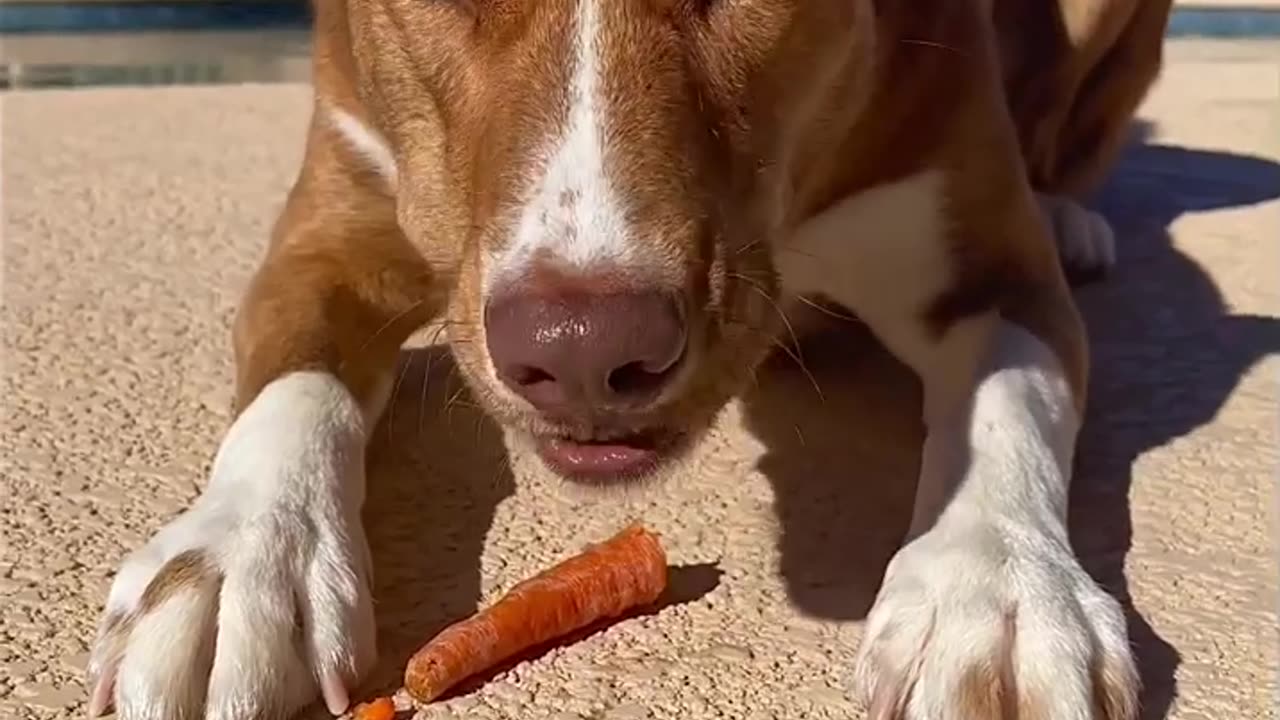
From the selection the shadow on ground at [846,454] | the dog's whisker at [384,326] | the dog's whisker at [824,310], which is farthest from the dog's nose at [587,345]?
the dog's whisker at [824,310]

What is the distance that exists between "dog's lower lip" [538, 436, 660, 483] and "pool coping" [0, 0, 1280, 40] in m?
4.36

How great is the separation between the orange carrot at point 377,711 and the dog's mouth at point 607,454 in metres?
0.26

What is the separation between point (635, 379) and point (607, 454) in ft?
0.53

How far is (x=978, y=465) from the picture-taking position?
1.73 metres

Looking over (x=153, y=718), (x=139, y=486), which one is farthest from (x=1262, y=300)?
(x=153, y=718)

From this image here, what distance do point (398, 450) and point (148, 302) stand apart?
79 cm

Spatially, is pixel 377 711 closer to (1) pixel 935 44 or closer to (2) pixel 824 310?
(2) pixel 824 310

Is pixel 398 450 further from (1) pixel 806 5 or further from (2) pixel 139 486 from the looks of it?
(1) pixel 806 5

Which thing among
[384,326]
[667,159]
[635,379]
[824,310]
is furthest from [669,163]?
[824,310]

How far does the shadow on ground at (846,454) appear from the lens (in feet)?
5.49

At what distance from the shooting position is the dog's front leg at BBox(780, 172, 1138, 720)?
1421 millimetres

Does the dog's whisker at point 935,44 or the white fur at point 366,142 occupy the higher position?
the dog's whisker at point 935,44

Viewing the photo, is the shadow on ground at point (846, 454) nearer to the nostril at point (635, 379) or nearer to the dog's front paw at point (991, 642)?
the dog's front paw at point (991, 642)

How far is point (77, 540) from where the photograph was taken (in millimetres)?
1771
